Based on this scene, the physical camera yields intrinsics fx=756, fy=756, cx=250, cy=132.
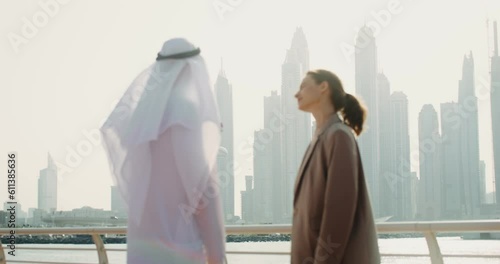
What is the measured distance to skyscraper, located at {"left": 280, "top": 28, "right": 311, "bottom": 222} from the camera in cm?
1764

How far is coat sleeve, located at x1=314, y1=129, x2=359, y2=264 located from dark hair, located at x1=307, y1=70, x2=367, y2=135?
118 mm

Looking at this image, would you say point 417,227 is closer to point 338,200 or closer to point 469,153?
point 338,200

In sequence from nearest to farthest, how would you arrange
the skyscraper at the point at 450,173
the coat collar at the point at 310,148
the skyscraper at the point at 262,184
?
the coat collar at the point at 310,148, the skyscraper at the point at 262,184, the skyscraper at the point at 450,173

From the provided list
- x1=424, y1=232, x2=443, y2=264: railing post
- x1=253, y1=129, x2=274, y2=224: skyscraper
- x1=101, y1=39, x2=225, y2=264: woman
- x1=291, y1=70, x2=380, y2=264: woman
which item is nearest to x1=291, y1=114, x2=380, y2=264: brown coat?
x1=291, y1=70, x2=380, y2=264: woman

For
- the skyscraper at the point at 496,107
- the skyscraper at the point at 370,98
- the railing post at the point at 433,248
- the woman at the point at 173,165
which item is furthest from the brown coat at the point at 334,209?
the skyscraper at the point at 496,107

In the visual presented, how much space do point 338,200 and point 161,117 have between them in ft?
2.30

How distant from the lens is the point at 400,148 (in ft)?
104

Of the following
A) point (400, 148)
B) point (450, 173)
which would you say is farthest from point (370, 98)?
point (450, 173)

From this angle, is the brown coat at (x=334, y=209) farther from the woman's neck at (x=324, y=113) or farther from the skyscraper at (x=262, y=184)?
the skyscraper at (x=262, y=184)

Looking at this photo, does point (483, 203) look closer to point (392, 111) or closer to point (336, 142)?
point (392, 111)

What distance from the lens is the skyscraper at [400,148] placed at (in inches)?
1147

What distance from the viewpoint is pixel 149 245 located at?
2.53 m

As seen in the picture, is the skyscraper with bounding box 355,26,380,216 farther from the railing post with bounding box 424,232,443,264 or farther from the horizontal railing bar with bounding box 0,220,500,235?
the railing post with bounding box 424,232,443,264

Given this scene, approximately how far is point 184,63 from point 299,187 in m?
0.69
